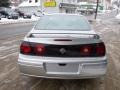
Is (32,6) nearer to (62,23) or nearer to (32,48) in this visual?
(62,23)

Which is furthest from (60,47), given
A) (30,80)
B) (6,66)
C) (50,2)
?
(50,2)

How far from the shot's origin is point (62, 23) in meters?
6.12

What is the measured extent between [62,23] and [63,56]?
59.9 inches

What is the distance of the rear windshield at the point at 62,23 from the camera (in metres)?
5.83

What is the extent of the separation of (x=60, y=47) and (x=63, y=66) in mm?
366

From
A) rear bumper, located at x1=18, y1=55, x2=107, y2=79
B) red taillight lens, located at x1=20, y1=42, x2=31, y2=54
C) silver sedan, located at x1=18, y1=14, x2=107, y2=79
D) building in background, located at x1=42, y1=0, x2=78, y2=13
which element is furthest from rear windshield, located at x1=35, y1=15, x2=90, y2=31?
building in background, located at x1=42, y1=0, x2=78, y2=13

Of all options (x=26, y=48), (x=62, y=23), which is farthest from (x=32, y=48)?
(x=62, y=23)

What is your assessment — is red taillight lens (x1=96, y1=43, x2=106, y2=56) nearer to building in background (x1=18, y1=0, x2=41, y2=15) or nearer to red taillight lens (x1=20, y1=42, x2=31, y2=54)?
red taillight lens (x1=20, y1=42, x2=31, y2=54)

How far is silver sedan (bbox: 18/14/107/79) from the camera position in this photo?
4.73 metres

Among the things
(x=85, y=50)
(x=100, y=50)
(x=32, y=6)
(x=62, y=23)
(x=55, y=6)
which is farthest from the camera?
(x=32, y=6)

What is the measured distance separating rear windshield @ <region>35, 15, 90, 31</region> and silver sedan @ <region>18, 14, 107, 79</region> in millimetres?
780

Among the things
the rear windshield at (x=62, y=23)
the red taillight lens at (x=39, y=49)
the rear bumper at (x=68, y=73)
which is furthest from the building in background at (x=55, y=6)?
the rear bumper at (x=68, y=73)

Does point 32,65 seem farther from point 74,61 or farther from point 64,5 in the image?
point 64,5

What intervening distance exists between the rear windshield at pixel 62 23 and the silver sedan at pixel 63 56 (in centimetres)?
78
